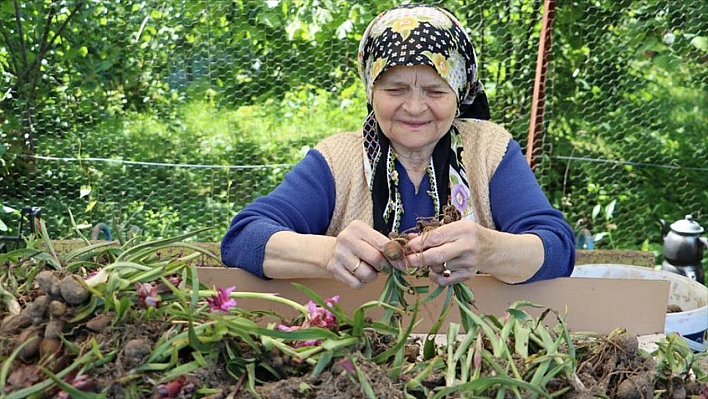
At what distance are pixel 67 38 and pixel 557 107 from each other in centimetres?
188

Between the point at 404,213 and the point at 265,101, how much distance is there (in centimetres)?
174

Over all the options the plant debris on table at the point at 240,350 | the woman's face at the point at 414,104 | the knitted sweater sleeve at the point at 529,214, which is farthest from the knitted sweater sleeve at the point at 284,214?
the plant debris on table at the point at 240,350

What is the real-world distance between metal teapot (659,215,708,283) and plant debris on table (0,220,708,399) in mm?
1511

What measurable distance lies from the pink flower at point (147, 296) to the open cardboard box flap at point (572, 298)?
1.47 ft

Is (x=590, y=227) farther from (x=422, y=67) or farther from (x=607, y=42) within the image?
(x=422, y=67)

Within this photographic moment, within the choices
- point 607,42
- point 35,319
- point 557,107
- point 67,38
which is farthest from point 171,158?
point 35,319

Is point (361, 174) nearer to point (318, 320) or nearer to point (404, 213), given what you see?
point (404, 213)

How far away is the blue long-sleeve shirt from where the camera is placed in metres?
1.44

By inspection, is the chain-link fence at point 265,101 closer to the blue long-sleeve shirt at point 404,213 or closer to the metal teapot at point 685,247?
the metal teapot at point 685,247

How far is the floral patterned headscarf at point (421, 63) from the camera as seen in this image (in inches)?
61.2

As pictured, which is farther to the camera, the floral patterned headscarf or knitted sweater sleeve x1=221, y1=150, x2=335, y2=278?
the floral patterned headscarf

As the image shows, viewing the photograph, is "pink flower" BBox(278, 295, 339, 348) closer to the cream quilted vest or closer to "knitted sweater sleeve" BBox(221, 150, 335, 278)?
"knitted sweater sleeve" BBox(221, 150, 335, 278)

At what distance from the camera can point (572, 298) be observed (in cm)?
134

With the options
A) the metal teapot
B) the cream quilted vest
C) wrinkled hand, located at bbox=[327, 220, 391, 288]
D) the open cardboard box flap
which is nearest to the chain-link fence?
the metal teapot
